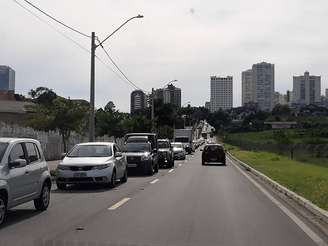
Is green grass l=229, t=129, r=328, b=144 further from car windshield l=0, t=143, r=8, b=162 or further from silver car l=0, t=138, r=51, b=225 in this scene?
car windshield l=0, t=143, r=8, b=162

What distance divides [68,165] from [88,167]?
646 mm

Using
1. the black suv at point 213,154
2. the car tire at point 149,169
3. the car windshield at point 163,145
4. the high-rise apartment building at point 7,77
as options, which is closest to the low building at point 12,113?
the high-rise apartment building at point 7,77

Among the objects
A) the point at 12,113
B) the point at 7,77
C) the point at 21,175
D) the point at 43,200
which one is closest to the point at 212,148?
the point at 43,200

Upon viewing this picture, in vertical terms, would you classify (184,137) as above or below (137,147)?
above

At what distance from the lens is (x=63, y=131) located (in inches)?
1550

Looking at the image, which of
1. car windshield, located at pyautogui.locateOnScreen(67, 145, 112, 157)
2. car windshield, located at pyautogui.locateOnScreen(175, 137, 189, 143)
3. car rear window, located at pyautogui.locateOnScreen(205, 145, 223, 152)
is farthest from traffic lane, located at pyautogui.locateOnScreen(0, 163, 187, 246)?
car windshield, located at pyautogui.locateOnScreen(175, 137, 189, 143)

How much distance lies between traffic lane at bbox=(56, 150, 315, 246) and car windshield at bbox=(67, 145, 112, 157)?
3.44 meters

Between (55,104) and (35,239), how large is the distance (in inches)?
1097

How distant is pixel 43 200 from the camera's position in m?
14.1

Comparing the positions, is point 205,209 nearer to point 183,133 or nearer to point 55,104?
point 55,104

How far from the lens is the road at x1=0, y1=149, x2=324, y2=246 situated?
33.8 feet

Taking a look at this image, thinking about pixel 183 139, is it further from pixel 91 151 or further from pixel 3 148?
pixel 3 148

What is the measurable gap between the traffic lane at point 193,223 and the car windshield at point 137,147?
37.1 feet

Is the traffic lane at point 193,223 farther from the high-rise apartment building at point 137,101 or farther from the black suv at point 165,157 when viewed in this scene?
the high-rise apartment building at point 137,101
